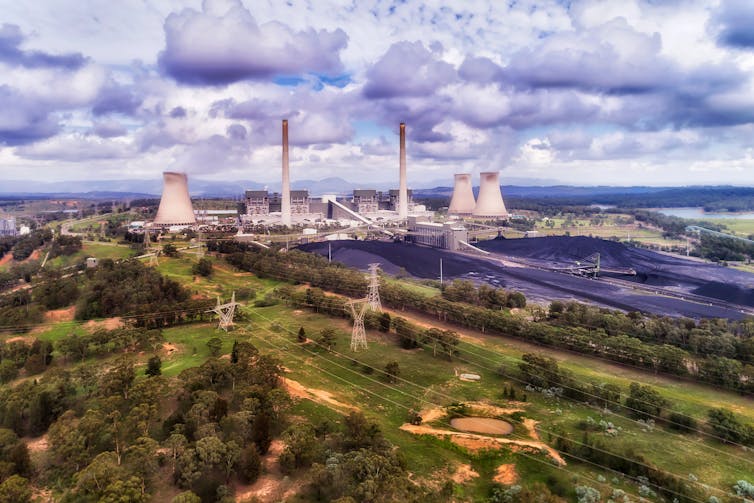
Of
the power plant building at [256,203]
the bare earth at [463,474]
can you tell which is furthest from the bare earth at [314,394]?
the power plant building at [256,203]

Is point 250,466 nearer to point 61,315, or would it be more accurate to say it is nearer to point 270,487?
point 270,487

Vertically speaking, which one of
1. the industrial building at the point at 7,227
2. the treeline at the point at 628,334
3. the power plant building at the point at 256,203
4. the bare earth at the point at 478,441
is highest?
the power plant building at the point at 256,203

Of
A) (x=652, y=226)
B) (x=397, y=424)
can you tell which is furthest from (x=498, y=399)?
(x=652, y=226)

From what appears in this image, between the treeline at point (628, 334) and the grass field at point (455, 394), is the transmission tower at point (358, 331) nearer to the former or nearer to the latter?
the grass field at point (455, 394)

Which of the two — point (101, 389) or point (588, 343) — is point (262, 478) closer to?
point (101, 389)

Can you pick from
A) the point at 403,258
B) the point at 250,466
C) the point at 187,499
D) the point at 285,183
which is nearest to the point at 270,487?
the point at 250,466

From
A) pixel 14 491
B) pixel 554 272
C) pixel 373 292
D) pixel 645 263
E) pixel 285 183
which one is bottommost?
pixel 14 491
